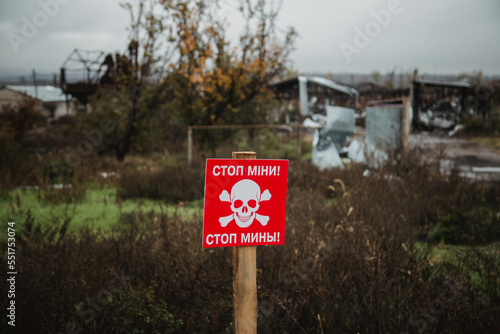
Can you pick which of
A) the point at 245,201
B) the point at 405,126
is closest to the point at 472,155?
the point at 405,126

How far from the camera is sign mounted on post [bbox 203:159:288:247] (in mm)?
1784

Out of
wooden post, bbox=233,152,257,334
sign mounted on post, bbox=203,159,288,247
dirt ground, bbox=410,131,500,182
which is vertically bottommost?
dirt ground, bbox=410,131,500,182

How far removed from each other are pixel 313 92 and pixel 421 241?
2321 centimetres

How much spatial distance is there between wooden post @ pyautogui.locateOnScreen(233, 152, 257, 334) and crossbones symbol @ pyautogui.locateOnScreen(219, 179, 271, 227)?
132mm

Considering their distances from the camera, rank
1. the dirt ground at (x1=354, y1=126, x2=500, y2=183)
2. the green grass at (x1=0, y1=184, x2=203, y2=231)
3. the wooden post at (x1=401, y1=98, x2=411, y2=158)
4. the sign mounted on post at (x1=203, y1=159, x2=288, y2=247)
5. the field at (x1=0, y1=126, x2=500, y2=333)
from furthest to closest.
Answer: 1. the dirt ground at (x1=354, y1=126, x2=500, y2=183)
2. the wooden post at (x1=401, y1=98, x2=411, y2=158)
3. the green grass at (x1=0, y1=184, x2=203, y2=231)
4. the field at (x1=0, y1=126, x2=500, y2=333)
5. the sign mounted on post at (x1=203, y1=159, x2=288, y2=247)

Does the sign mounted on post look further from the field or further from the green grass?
the green grass

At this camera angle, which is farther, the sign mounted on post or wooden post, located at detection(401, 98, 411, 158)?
wooden post, located at detection(401, 98, 411, 158)

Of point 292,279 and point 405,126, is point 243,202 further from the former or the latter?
point 405,126

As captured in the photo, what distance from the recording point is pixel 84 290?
2783mm

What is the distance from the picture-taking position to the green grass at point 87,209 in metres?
5.19

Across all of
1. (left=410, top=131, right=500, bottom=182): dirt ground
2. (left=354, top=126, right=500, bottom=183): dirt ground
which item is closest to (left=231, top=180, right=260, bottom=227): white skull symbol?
(left=354, top=126, right=500, bottom=183): dirt ground

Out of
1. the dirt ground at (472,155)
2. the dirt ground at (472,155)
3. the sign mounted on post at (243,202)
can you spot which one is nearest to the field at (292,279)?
the sign mounted on post at (243,202)

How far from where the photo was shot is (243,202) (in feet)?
6.05

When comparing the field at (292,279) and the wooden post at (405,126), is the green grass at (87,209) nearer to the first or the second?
the field at (292,279)
